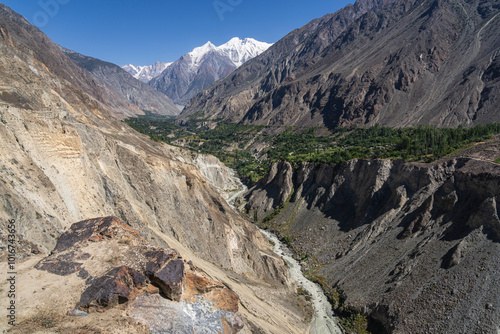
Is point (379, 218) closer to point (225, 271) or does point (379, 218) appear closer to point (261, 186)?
point (225, 271)

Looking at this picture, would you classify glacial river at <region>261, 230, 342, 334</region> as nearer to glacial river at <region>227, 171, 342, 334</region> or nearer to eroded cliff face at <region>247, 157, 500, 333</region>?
glacial river at <region>227, 171, 342, 334</region>

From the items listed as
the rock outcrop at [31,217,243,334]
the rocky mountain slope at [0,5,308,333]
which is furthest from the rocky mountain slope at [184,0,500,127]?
the rock outcrop at [31,217,243,334]

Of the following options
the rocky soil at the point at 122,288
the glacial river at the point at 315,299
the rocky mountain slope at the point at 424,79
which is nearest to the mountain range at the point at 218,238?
the rocky soil at the point at 122,288

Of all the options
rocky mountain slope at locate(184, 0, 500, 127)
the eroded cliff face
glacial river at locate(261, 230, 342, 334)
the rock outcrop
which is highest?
rocky mountain slope at locate(184, 0, 500, 127)

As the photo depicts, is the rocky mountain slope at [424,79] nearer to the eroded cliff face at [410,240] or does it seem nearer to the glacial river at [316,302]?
the eroded cliff face at [410,240]

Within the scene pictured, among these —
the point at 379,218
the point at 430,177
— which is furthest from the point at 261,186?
the point at 430,177

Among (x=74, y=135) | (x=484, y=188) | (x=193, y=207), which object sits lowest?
(x=484, y=188)
